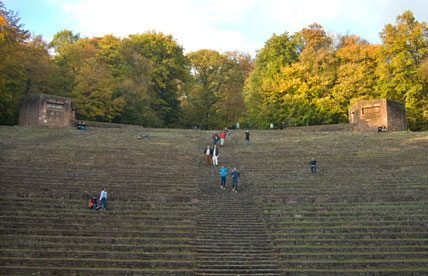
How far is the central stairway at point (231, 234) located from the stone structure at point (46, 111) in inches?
825

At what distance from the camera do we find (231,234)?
12656 millimetres

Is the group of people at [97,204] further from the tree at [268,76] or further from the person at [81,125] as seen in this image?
the tree at [268,76]

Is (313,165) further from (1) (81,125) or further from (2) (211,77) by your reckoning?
(2) (211,77)

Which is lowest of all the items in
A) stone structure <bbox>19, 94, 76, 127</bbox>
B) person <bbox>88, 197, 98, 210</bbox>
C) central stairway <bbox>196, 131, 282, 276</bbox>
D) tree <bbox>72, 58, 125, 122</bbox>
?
central stairway <bbox>196, 131, 282, 276</bbox>

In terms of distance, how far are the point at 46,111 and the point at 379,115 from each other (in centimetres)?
3176

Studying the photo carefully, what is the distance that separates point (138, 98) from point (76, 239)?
3197 centimetres

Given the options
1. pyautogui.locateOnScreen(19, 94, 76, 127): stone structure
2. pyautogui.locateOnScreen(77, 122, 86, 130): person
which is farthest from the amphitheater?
pyautogui.locateOnScreen(19, 94, 76, 127): stone structure

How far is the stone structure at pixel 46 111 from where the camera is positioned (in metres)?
32.4

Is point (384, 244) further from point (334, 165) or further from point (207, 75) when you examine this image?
point (207, 75)

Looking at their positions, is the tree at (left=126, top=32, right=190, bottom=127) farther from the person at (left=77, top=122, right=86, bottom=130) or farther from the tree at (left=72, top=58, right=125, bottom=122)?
the person at (left=77, top=122, right=86, bottom=130)

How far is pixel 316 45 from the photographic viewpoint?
46.2 meters

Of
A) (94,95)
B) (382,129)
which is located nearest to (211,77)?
(94,95)

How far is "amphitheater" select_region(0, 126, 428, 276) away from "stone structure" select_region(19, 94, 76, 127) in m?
9.34

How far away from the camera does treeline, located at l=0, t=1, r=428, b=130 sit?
37.6 m
